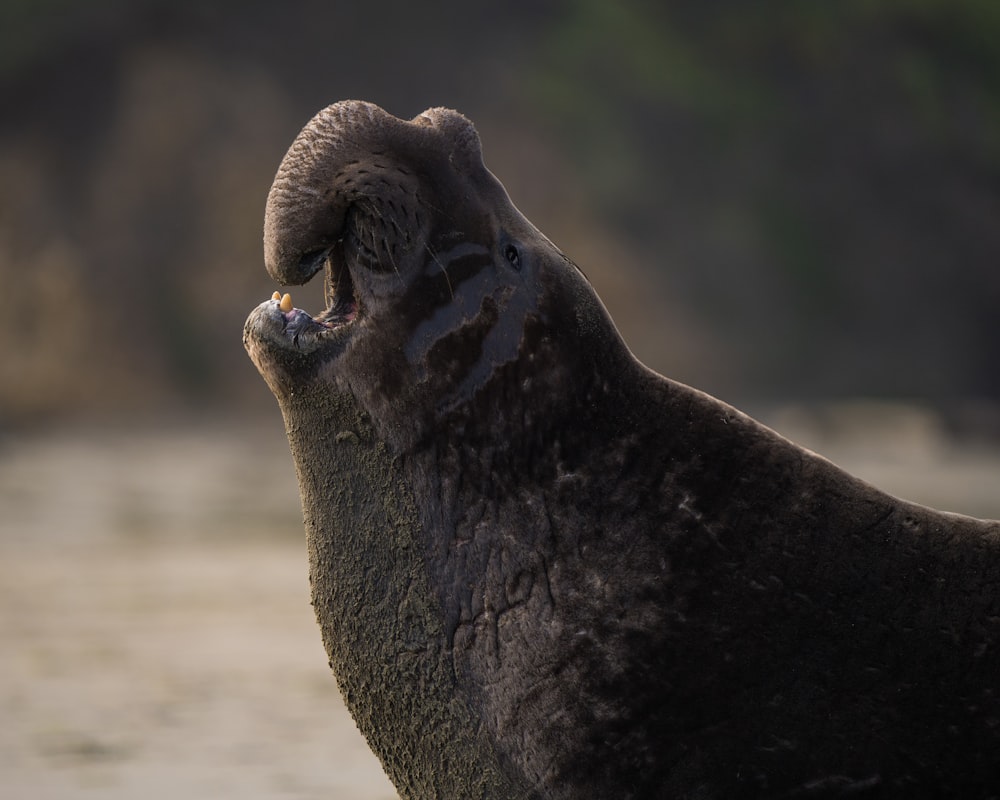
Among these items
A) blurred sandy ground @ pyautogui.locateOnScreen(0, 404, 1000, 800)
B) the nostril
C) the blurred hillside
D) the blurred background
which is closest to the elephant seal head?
the nostril

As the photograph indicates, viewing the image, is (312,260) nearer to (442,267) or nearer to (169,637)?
(442,267)

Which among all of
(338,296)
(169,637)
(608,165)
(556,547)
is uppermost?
(608,165)

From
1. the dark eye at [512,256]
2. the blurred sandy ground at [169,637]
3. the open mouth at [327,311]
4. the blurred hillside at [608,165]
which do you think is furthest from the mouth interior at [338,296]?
the blurred hillside at [608,165]

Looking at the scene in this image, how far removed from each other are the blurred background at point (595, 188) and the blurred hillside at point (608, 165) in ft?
0.15

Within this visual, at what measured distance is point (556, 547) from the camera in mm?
2904

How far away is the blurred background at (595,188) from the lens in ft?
80.9

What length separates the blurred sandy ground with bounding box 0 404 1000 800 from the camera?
4.84 meters

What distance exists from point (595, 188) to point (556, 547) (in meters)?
26.0

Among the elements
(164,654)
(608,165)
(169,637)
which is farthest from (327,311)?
(608,165)

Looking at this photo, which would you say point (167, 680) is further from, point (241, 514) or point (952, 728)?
point (241, 514)

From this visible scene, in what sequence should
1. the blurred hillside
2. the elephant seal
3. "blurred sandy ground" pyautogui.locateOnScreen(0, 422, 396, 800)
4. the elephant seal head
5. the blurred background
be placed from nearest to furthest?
the elephant seal
the elephant seal head
"blurred sandy ground" pyautogui.locateOnScreen(0, 422, 396, 800)
the blurred background
the blurred hillside

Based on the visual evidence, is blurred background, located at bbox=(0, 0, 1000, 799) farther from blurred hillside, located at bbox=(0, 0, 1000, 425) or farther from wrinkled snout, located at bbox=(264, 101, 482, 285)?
wrinkled snout, located at bbox=(264, 101, 482, 285)

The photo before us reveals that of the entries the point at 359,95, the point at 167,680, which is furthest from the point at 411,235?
the point at 359,95

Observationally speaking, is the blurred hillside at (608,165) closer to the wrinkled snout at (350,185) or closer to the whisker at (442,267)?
the wrinkled snout at (350,185)
